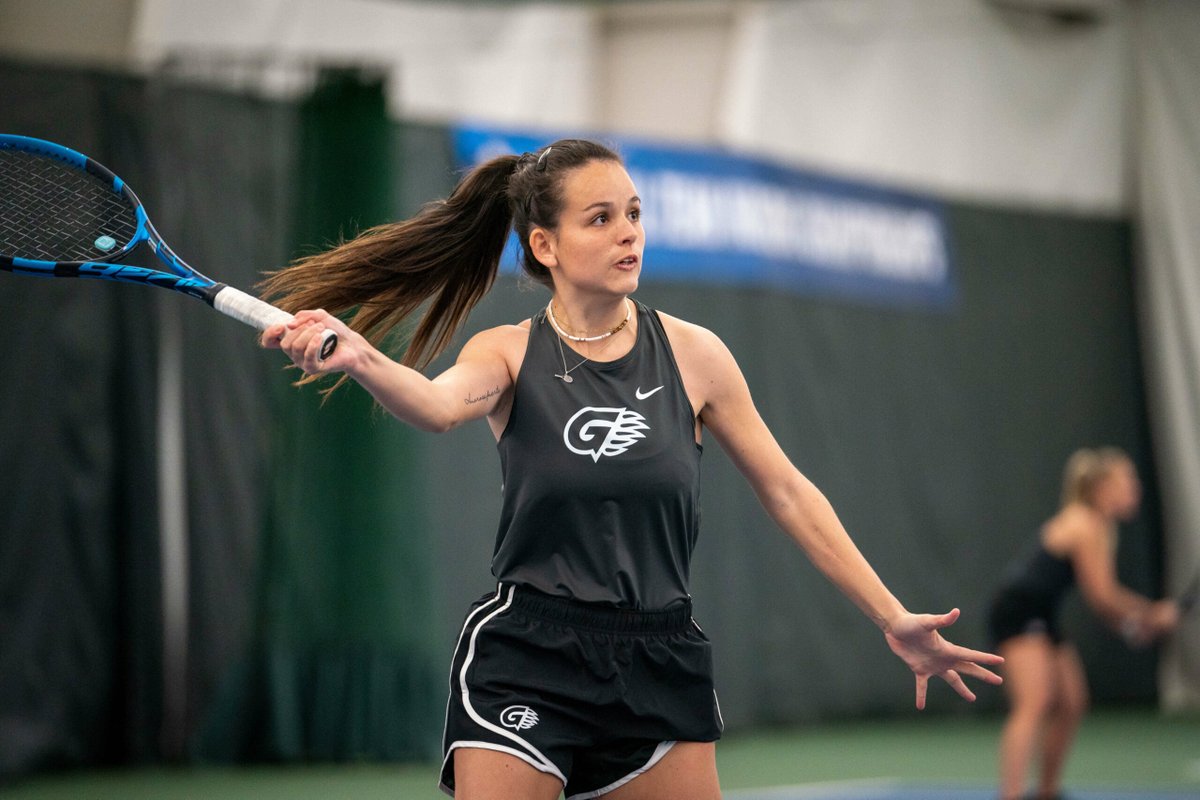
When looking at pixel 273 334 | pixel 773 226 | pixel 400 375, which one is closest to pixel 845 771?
pixel 773 226

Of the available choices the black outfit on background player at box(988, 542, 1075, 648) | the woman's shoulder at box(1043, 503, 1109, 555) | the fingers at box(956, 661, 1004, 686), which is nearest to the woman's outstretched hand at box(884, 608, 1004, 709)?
the fingers at box(956, 661, 1004, 686)

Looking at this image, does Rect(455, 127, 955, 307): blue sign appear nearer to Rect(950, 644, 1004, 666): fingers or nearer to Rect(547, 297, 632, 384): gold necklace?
Rect(547, 297, 632, 384): gold necklace

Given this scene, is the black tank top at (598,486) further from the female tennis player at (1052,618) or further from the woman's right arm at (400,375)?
the female tennis player at (1052,618)

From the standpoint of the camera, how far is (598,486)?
10.4 feet

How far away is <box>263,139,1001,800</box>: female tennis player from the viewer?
3.12 metres

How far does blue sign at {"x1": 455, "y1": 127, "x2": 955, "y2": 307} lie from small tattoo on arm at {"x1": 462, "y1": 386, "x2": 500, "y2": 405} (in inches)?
227

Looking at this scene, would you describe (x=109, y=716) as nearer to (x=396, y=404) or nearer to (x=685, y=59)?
(x=396, y=404)

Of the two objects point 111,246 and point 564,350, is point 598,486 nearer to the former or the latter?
point 564,350

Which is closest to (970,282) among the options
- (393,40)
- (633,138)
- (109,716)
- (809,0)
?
(809,0)

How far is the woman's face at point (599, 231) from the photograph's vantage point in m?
3.29

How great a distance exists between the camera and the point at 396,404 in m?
2.98

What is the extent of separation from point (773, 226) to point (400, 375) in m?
7.87

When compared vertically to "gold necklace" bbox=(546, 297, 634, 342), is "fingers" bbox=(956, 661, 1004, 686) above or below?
below

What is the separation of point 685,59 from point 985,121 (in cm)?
280
